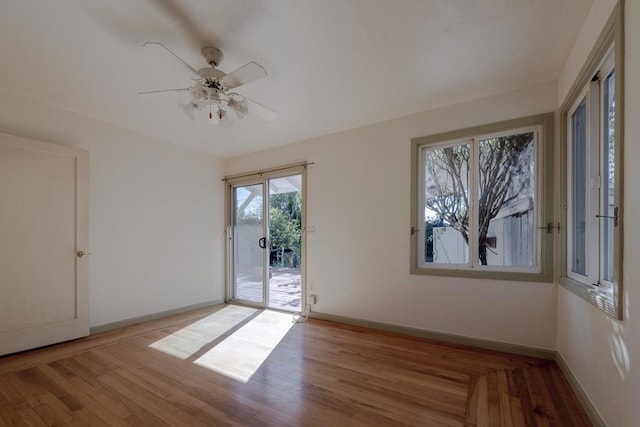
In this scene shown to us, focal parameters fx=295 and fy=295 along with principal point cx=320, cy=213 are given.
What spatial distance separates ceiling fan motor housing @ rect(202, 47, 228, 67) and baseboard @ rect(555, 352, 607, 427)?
3.37 meters

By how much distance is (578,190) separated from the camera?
2344mm

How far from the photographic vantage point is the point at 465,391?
2.15 m

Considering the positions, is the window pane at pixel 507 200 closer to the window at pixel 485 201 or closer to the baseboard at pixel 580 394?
the window at pixel 485 201

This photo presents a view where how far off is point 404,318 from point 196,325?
8.31ft

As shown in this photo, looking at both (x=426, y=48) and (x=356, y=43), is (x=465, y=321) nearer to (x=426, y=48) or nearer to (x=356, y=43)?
(x=426, y=48)

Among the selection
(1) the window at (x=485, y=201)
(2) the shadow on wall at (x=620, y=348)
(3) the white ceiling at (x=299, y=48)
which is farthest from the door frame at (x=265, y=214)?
(2) the shadow on wall at (x=620, y=348)

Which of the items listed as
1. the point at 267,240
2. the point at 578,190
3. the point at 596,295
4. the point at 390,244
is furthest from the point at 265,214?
the point at 596,295

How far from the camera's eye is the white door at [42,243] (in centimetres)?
278

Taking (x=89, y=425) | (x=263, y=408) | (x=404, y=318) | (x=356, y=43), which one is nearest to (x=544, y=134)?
(x=356, y=43)

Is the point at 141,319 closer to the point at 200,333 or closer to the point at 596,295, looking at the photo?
the point at 200,333

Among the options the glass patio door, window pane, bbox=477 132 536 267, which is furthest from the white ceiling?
the glass patio door

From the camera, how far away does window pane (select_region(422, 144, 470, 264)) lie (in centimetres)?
312

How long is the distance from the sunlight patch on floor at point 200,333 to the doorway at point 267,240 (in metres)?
0.50

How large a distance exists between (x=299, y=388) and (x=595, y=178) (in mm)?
2544
